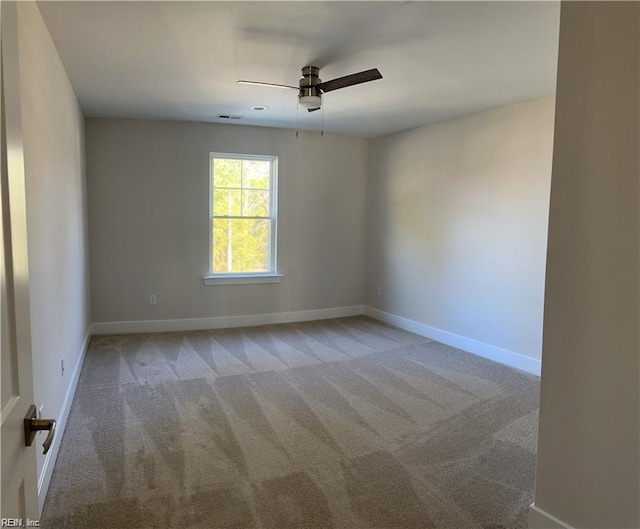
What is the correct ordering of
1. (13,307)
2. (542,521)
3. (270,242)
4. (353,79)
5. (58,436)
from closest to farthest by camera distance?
(13,307), (542,521), (58,436), (353,79), (270,242)

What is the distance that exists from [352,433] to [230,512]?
1.02 metres

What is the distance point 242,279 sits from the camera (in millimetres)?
5676

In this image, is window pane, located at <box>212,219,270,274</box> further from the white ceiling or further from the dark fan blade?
the dark fan blade

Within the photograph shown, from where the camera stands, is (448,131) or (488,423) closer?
(488,423)

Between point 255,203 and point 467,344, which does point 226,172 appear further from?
point 467,344

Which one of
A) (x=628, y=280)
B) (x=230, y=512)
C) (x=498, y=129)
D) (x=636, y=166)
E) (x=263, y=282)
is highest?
(x=498, y=129)

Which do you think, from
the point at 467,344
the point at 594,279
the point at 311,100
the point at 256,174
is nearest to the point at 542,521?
the point at 594,279

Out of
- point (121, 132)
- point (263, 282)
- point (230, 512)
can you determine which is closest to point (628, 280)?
point (230, 512)

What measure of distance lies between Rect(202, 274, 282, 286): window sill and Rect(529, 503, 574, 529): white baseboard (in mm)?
4303

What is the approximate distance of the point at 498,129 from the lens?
4.35 meters

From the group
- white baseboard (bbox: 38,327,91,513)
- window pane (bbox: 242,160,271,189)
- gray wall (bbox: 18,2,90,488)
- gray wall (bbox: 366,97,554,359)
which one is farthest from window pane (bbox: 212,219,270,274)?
white baseboard (bbox: 38,327,91,513)

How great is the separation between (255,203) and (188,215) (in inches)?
34.2

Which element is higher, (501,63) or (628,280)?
(501,63)

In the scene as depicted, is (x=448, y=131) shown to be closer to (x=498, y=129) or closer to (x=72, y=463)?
(x=498, y=129)
